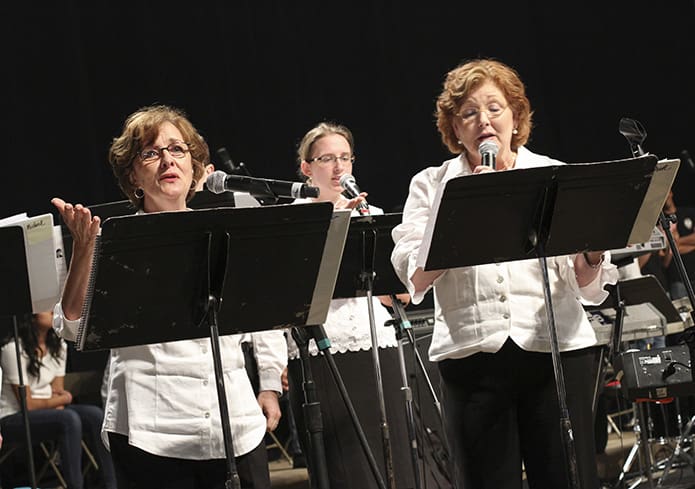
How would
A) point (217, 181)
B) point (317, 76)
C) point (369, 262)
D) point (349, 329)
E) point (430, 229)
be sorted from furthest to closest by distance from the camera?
point (317, 76) < point (349, 329) < point (369, 262) < point (217, 181) < point (430, 229)

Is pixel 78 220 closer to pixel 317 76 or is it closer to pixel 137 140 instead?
pixel 137 140

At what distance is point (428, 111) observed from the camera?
754 centimetres

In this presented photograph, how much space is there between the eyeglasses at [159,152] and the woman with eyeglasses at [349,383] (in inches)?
29.1

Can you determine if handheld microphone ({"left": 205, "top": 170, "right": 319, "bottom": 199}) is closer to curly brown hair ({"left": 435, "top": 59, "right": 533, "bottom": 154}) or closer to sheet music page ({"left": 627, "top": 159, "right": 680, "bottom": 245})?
curly brown hair ({"left": 435, "top": 59, "right": 533, "bottom": 154})

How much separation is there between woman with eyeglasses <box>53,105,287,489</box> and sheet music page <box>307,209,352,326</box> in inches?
10.8

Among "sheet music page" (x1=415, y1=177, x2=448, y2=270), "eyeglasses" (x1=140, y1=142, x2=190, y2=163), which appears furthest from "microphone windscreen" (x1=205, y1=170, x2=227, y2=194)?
"sheet music page" (x1=415, y1=177, x2=448, y2=270)

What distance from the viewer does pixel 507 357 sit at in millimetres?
2369

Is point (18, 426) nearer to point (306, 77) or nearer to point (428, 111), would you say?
point (306, 77)

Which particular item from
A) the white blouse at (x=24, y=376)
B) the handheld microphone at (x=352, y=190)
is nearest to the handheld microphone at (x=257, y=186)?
the handheld microphone at (x=352, y=190)

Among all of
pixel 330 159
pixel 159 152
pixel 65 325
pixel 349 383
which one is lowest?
pixel 349 383

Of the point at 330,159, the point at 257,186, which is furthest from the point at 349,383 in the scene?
the point at 257,186

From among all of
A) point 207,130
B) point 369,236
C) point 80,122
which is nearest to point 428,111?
point 207,130

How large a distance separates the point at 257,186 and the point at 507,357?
2.59ft

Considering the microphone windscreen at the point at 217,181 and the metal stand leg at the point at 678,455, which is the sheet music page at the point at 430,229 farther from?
the metal stand leg at the point at 678,455
